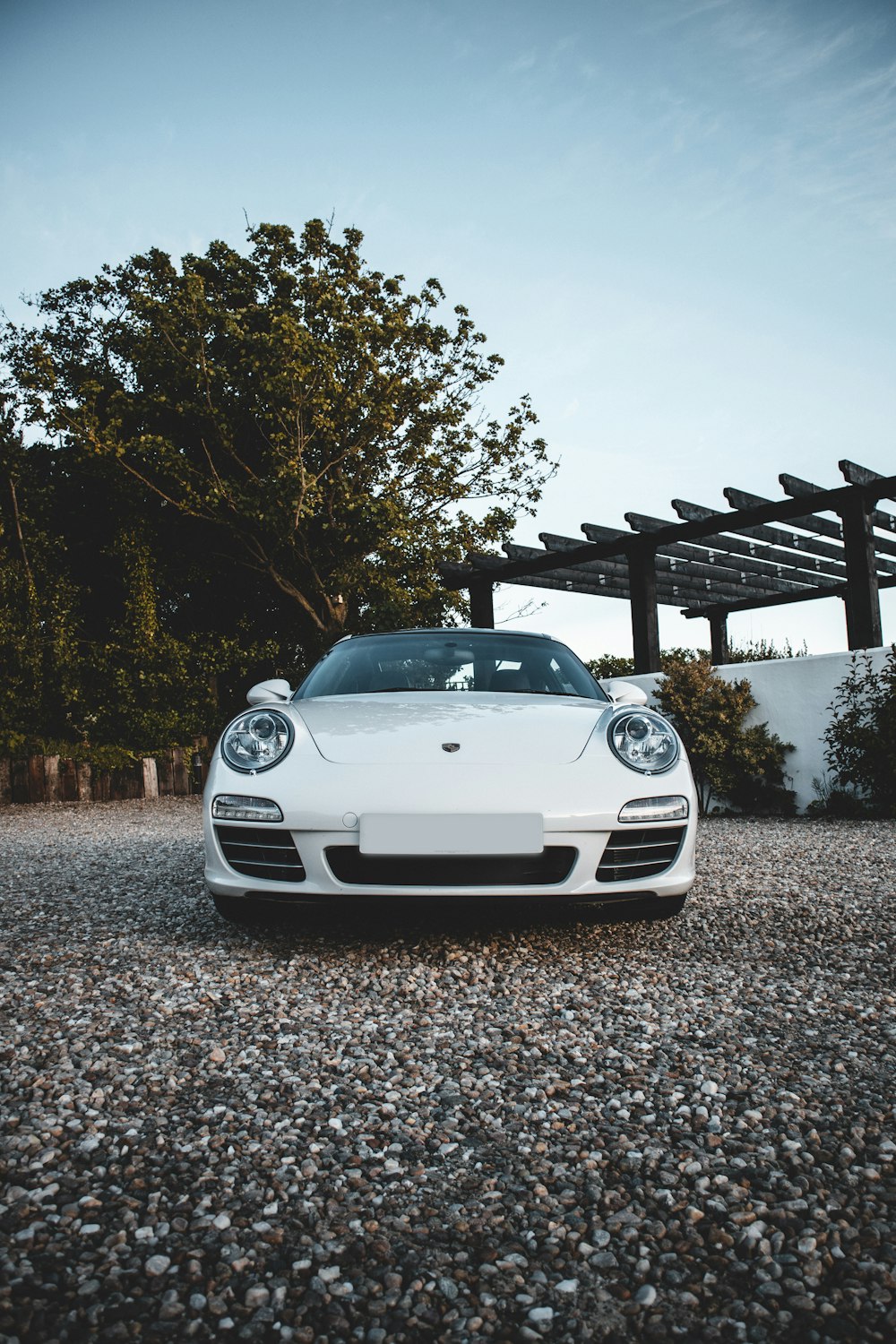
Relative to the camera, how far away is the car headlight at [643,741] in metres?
2.91

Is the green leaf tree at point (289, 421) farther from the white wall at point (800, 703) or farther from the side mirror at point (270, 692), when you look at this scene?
the side mirror at point (270, 692)

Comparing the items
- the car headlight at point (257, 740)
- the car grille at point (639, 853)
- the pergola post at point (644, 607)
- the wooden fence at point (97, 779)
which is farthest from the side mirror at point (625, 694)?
the wooden fence at point (97, 779)

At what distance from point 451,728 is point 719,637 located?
13.4 m

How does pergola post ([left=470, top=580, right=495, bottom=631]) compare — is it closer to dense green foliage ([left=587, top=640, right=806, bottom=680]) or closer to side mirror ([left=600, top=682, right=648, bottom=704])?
dense green foliage ([left=587, top=640, right=806, bottom=680])

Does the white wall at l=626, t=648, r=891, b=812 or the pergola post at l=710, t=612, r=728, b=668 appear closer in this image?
the white wall at l=626, t=648, r=891, b=812

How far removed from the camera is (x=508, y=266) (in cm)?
802

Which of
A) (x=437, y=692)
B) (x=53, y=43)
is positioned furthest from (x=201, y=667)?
(x=437, y=692)

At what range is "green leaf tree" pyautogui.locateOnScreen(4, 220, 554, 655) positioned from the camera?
11625mm

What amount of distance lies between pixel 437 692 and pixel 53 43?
10.8 meters

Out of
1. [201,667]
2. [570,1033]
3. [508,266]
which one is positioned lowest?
[570,1033]

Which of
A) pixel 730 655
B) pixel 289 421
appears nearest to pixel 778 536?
pixel 730 655

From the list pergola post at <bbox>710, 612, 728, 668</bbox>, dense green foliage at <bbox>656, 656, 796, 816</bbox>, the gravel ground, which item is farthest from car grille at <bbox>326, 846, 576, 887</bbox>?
pergola post at <bbox>710, 612, 728, 668</bbox>

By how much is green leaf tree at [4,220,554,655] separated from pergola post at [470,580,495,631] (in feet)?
1.66

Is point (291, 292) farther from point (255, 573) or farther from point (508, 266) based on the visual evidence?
point (508, 266)
